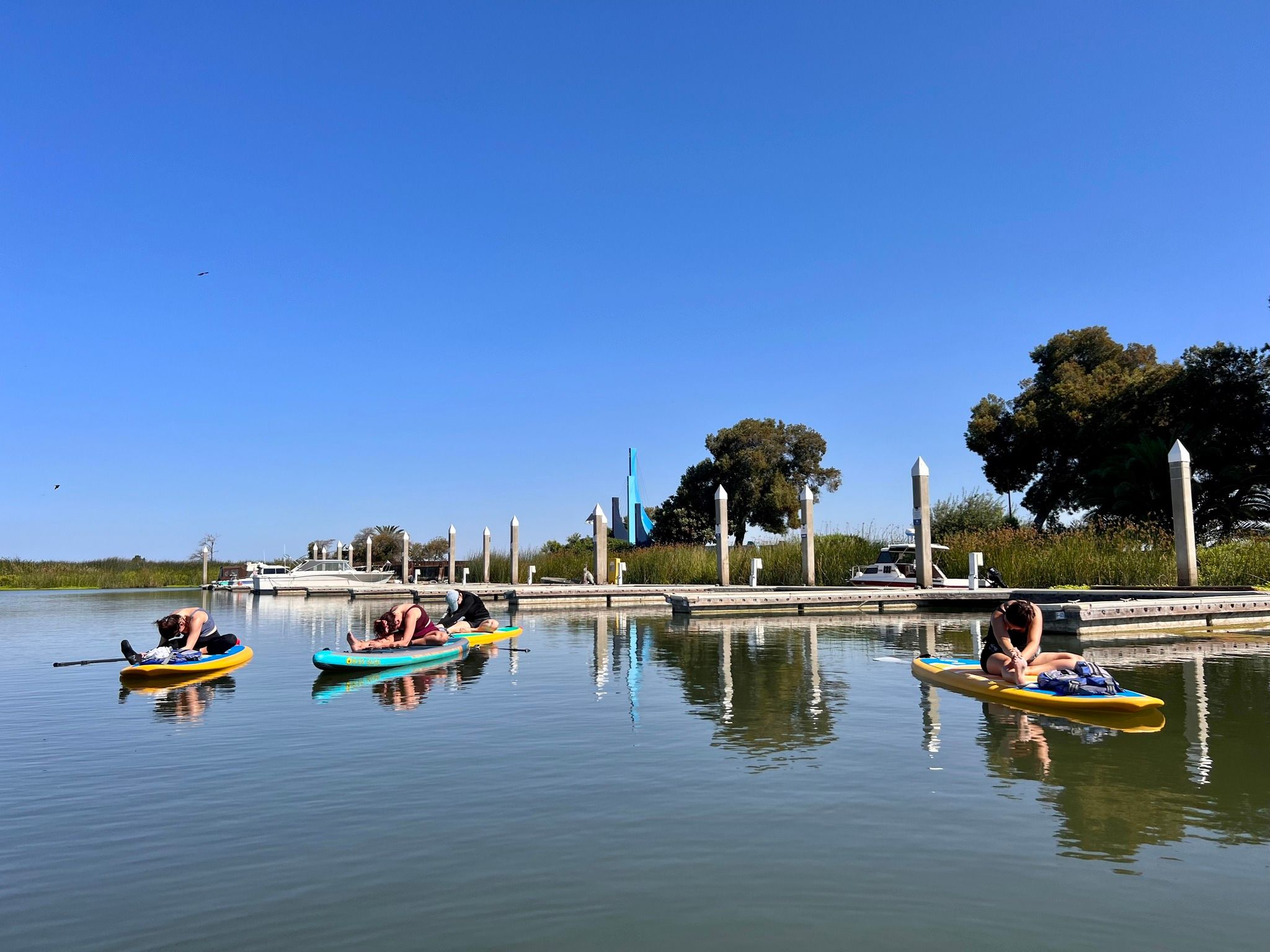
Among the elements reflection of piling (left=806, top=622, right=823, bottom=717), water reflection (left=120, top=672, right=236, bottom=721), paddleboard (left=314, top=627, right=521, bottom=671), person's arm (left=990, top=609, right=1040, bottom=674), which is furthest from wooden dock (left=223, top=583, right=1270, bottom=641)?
water reflection (left=120, top=672, right=236, bottom=721)

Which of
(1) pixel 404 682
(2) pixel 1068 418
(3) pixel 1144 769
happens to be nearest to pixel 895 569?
(2) pixel 1068 418

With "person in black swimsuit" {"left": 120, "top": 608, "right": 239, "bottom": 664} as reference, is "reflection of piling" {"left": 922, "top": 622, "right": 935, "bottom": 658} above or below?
below

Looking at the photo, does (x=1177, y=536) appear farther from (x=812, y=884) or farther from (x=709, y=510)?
(x=709, y=510)

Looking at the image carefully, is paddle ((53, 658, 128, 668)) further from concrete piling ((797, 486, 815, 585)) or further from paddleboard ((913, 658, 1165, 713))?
concrete piling ((797, 486, 815, 585))

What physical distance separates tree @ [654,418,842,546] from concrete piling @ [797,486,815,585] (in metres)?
18.1

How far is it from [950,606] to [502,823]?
18.5 m

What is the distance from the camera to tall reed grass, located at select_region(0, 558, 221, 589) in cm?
5044

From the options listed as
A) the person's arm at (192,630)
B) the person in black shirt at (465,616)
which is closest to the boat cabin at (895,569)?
the person in black shirt at (465,616)

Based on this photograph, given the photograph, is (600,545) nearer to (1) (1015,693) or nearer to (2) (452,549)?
(2) (452,549)

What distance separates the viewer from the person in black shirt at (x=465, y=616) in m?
16.3

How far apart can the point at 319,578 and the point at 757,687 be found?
31649 millimetres

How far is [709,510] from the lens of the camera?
1820 inches

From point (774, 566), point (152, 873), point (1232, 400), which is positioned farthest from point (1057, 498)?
point (152, 873)

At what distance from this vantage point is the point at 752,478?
148 feet
